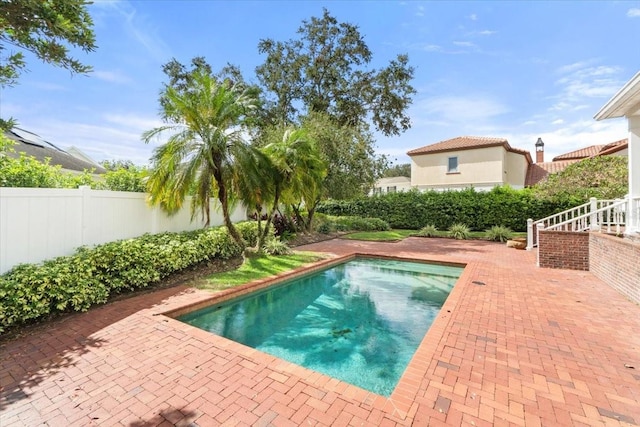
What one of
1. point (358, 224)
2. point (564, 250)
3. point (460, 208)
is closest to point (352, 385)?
point (564, 250)

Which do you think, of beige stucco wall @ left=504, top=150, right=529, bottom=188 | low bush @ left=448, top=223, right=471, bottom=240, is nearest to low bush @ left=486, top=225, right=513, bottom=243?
low bush @ left=448, top=223, right=471, bottom=240

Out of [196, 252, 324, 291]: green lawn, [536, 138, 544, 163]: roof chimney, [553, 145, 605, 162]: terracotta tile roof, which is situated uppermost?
[536, 138, 544, 163]: roof chimney

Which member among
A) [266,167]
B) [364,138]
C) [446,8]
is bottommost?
[266,167]

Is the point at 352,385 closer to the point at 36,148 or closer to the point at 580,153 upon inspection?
the point at 36,148

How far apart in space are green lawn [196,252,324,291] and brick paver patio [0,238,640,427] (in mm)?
2014

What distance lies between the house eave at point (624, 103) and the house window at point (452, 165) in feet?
59.0

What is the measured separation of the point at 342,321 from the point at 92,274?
5.68 metres

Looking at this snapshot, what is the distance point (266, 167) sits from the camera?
35.0 feet

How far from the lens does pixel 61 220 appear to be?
659cm

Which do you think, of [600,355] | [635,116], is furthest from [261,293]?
[635,116]

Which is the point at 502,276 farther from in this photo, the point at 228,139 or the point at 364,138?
the point at 364,138

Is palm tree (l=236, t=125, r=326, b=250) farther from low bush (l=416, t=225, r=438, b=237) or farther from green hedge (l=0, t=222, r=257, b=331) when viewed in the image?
low bush (l=416, t=225, r=438, b=237)

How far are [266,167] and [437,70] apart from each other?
12.0 m

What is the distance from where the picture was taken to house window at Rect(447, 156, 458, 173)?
25.8 m
